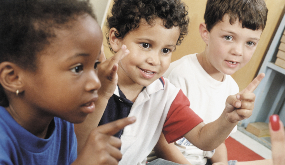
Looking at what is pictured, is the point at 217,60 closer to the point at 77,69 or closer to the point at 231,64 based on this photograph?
the point at 231,64

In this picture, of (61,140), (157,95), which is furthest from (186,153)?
(61,140)

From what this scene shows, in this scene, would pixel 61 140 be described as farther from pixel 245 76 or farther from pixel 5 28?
pixel 245 76

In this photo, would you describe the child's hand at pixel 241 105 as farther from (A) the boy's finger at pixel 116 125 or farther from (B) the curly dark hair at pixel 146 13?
(A) the boy's finger at pixel 116 125

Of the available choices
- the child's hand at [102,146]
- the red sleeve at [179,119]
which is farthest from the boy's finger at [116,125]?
the red sleeve at [179,119]

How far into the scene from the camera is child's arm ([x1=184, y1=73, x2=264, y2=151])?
691 mm

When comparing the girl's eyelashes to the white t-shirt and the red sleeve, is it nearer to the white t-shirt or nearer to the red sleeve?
the red sleeve

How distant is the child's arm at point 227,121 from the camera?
69 cm

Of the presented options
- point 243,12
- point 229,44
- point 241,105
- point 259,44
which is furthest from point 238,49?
point 259,44

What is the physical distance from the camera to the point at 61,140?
1.94 ft

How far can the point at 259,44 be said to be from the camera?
183 centimetres

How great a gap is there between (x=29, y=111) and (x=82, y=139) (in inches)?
8.4

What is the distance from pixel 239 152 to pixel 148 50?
116cm

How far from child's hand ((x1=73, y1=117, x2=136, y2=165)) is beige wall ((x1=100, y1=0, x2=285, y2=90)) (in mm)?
1449

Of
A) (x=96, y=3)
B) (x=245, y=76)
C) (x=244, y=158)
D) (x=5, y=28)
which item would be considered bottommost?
(x=244, y=158)
